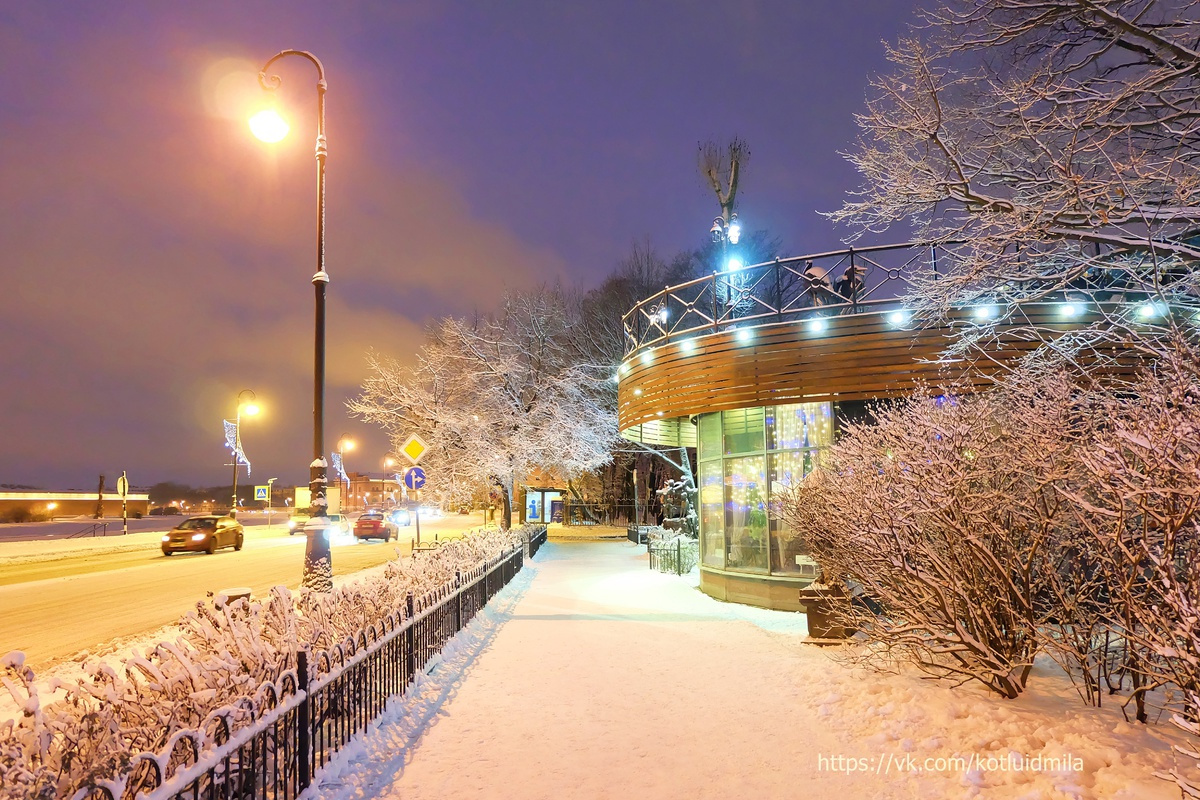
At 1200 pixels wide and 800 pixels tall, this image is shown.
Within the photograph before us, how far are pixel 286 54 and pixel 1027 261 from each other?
10.2m

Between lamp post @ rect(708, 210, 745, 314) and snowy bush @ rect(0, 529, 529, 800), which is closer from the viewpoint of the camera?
snowy bush @ rect(0, 529, 529, 800)

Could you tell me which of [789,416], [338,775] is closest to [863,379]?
[789,416]

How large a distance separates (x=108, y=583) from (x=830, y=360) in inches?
681

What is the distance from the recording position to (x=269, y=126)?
389 inches

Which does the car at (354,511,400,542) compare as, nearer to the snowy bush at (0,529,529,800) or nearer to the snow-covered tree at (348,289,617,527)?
the snow-covered tree at (348,289,617,527)

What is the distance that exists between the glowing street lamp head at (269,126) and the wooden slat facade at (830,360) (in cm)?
792

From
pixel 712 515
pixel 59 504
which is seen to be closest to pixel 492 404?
pixel 712 515

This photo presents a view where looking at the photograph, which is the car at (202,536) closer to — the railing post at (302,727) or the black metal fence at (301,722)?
the black metal fence at (301,722)

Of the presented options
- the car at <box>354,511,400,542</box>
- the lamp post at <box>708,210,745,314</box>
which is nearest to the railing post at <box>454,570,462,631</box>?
the lamp post at <box>708,210,745,314</box>

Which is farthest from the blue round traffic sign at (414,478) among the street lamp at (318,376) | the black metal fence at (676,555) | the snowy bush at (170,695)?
the snowy bush at (170,695)

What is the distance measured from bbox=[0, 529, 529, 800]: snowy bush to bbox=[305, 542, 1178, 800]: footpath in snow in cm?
A: 83

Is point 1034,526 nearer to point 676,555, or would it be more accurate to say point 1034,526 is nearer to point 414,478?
point 414,478

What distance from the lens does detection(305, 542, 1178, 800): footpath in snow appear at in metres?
4.55

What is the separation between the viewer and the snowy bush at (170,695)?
287 centimetres
